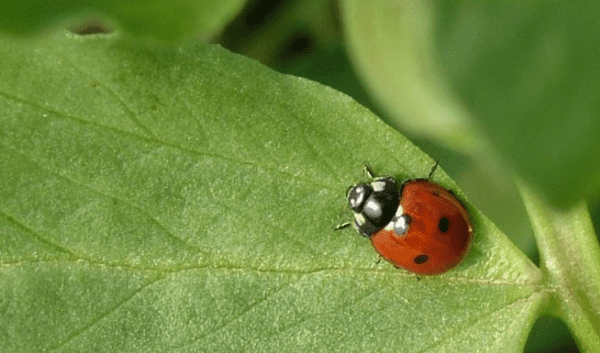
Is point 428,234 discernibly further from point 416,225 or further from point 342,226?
point 342,226

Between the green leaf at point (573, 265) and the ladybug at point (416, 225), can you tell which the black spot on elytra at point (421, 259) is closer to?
the ladybug at point (416, 225)

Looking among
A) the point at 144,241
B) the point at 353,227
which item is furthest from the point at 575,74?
the point at 144,241

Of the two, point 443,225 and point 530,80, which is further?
point 443,225

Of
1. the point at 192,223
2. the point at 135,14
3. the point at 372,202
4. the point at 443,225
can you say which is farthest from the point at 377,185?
the point at 135,14

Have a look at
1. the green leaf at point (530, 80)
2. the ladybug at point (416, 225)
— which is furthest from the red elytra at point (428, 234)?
the green leaf at point (530, 80)

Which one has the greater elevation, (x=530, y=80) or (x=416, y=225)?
(x=530, y=80)

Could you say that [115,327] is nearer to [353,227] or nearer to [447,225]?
[353,227]

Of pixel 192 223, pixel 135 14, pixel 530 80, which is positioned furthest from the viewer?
pixel 192 223
